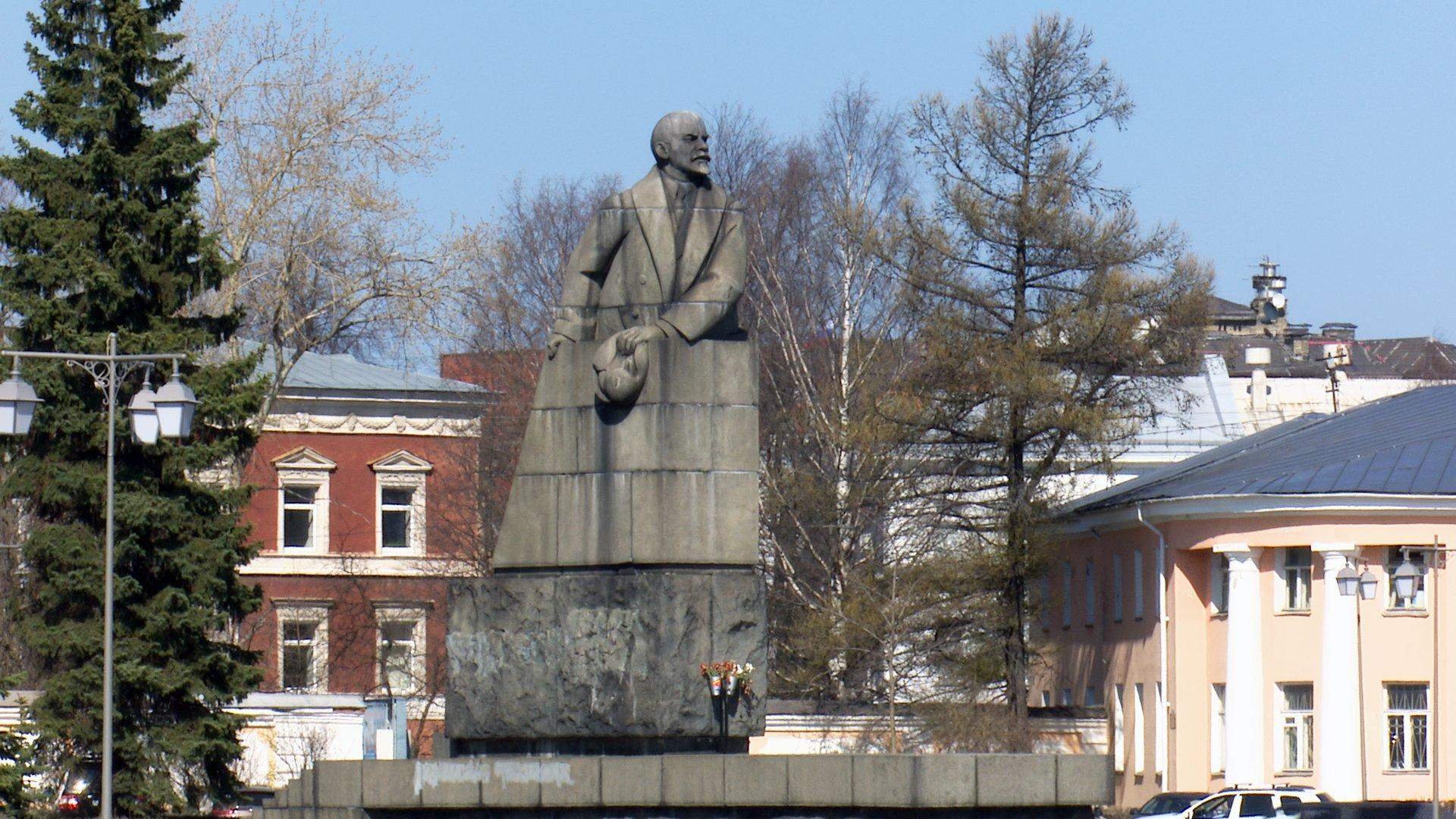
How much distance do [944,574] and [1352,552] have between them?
594 cm

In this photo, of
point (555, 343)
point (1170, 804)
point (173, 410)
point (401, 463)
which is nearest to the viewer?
point (555, 343)

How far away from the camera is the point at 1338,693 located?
125 ft

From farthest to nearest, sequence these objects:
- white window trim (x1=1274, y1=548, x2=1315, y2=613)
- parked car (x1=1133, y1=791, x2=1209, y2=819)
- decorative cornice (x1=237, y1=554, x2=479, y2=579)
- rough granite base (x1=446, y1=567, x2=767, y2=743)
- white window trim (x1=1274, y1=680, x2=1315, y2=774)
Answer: decorative cornice (x1=237, y1=554, x2=479, y2=579) < white window trim (x1=1274, y1=548, x2=1315, y2=613) < white window trim (x1=1274, y1=680, x2=1315, y2=774) < parked car (x1=1133, y1=791, x2=1209, y2=819) < rough granite base (x1=446, y1=567, x2=767, y2=743)

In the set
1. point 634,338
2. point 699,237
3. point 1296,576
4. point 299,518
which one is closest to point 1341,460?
point 1296,576

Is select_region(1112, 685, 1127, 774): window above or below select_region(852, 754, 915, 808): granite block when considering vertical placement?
below

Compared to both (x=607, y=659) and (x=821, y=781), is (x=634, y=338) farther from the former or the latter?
(x=821, y=781)

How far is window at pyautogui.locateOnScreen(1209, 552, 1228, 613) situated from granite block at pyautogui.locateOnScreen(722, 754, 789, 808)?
2784cm

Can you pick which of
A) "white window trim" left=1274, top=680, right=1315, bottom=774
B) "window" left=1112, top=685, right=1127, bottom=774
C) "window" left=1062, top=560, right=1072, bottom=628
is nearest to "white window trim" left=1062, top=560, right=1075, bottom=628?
"window" left=1062, top=560, right=1072, bottom=628

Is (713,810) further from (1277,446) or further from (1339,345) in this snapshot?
(1339,345)

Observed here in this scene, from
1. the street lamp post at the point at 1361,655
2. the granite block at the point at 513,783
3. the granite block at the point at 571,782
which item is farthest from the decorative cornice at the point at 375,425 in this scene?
the granite block at the point at 571,782

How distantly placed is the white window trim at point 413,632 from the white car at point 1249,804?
17273mm

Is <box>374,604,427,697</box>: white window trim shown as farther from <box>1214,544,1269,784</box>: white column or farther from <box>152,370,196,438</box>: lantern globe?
<box>152,370,196,438</box>: lantern globe

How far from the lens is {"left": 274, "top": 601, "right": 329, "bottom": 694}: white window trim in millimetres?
46594

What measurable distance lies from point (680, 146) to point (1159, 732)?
1092 inches
